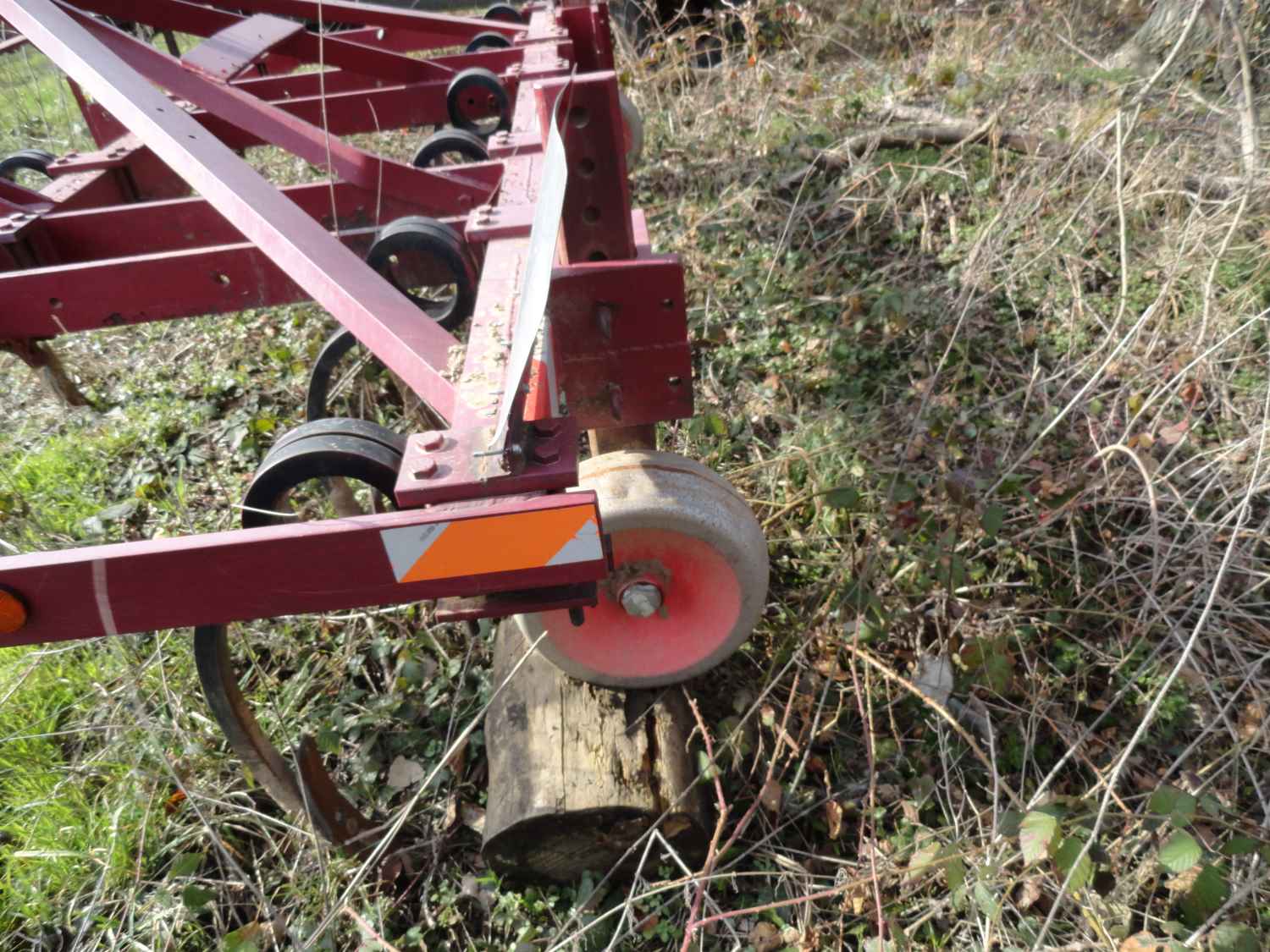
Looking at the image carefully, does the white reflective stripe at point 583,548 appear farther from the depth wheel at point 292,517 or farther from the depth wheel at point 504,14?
the depth wheel at point 504,14

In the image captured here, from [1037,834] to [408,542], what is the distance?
3.67 ft

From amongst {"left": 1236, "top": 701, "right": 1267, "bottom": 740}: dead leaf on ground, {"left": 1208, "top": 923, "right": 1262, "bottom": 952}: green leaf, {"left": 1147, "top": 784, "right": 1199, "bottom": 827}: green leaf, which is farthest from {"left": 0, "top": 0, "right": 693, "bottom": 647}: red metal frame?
{"left": 1236, "top": 701, "right": 1267, "bottom": 740}: dead leaf on ground

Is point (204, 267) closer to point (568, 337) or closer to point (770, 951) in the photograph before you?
point (568, 337)

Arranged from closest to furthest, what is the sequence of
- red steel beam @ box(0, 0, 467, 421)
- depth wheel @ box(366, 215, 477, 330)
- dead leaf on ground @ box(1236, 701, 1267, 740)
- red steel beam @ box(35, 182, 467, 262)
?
red steel beam @ box(0, 0, 467, 421)
dead leaf on ground @ box(1236, 701, 1267, 740)
depth wheel @ box(366, 215, 477, 330)
red steel beam @ box(35, 182, 467, 262)

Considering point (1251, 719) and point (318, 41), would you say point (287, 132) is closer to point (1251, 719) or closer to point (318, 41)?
point (318, 41)

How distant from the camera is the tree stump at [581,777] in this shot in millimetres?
1686

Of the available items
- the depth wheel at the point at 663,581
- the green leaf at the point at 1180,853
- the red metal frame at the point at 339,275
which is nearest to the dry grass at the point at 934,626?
the green leaf at the point at 1180,853

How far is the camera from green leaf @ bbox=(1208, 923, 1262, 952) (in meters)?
1.26

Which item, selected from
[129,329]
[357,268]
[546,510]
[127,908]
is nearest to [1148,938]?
[546,510]

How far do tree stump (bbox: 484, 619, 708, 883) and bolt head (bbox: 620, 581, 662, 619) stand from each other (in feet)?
0.85

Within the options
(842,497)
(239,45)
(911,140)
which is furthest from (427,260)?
(911,140)

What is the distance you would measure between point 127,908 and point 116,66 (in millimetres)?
2087

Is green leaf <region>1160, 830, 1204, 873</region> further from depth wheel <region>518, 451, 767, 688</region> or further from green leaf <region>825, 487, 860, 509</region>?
green leaf <region>825, 487, 860, 509</region>

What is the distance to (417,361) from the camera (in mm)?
1464
